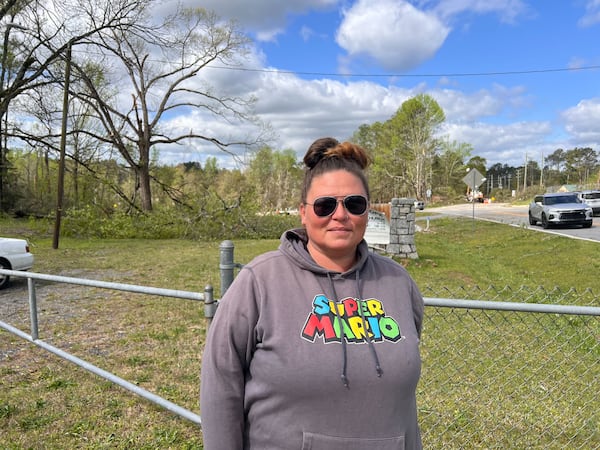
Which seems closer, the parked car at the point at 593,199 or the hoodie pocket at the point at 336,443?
the hoodie pocket at the point at 336,443

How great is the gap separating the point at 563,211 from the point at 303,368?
21303mm

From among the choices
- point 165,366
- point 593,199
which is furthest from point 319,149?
point 593,199

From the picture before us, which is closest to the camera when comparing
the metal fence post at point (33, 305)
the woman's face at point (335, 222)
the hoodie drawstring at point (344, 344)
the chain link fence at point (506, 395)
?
the hoodie drawstring at point (344, 344)

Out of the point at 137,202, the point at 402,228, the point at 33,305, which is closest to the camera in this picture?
the point at 33,305

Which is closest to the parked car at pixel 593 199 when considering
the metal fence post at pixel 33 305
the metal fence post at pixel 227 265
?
the metal fence post at pixel 33 305

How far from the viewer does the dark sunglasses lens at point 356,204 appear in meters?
1.52

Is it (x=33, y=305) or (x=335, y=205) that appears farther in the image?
(x=33, y=305)

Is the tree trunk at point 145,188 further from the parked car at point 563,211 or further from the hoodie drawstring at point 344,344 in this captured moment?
the hoodie drawstring at point 344,344

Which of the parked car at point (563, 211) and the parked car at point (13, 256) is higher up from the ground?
the parked car at point (563, 211)

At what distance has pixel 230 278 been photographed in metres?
2.23

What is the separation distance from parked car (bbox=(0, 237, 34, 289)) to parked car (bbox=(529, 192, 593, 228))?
64.9ft

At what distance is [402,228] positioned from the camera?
480 inches

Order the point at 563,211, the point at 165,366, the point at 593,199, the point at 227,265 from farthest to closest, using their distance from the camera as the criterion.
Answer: the point at 593,199 < the point at 563,211 < the point at 165,366 < the point at 227,265

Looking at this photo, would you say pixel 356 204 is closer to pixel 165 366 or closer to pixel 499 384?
pixel 499 384
